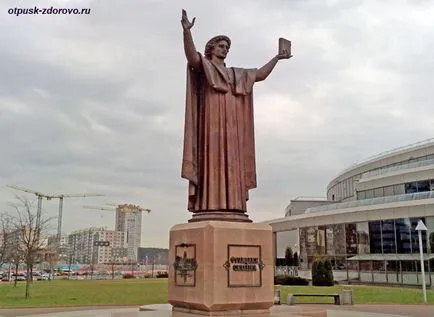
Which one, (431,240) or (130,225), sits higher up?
(130,225)

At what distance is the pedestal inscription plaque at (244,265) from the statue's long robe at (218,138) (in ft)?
2.97

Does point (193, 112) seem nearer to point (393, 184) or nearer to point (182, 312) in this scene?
point (182, 312)

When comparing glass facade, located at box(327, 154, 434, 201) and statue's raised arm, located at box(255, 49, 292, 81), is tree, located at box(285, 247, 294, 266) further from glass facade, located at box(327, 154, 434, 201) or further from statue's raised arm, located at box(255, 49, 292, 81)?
statue's raised arm, located at box(255, 49, 292, 81)

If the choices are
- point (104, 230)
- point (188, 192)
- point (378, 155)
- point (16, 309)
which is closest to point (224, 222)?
point (188, 192)

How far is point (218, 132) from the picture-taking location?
35.7 feet

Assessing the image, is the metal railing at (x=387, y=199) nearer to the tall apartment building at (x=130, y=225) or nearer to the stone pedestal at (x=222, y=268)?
the stone pedestal at (x=222, y=268)

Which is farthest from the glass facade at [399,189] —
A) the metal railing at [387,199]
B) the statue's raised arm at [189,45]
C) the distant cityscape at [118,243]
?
the distant cityscape at [118,243]

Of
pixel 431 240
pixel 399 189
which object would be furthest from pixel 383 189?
pixel 431 240

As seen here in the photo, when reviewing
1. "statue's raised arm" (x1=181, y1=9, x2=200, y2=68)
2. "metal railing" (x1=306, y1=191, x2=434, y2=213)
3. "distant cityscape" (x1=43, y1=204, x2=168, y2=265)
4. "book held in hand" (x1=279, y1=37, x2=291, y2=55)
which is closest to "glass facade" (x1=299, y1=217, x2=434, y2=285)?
"metal railing" (x1=306, y1=191, x2=434, y2=213)

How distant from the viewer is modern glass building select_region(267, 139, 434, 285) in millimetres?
43025

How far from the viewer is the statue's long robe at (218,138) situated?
35.1 feet

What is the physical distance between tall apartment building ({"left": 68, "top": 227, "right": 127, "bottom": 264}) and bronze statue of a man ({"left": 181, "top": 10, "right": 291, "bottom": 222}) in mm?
131307

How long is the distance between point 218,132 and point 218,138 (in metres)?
0.13

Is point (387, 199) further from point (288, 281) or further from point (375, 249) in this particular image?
point (288, 281)
